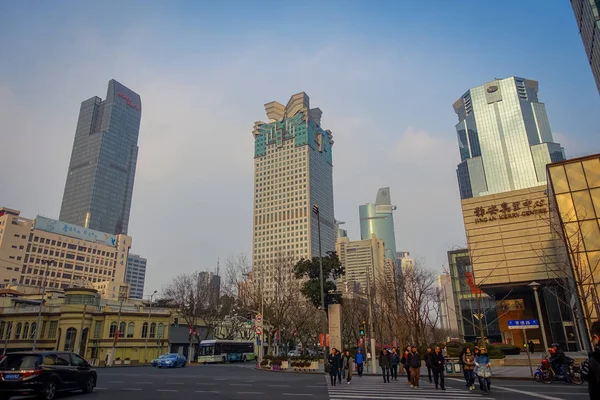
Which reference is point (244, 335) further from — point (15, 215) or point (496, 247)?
point (15, 215)

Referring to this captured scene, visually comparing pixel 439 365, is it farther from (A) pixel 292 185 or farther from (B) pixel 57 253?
(A) pixel 292 185

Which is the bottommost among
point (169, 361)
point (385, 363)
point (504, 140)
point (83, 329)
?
point (169, 361)

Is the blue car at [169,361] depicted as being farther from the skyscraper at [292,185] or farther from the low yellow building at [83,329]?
the skyscraper at [292,185]

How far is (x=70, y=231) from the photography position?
121 metres

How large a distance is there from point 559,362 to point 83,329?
51821 millimetres

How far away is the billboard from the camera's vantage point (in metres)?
113

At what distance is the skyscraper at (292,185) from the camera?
157 m

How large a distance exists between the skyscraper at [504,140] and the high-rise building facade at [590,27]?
9423 centimetres

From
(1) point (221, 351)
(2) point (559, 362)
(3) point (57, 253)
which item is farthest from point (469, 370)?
(3) point (57, 253)

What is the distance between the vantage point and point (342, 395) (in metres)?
13.6

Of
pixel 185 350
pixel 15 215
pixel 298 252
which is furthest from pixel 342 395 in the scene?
pixel 298 252

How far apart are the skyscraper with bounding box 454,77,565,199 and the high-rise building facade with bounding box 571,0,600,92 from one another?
9423cm

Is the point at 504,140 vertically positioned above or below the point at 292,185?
above

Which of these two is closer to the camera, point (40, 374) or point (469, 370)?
point (40, 374)
